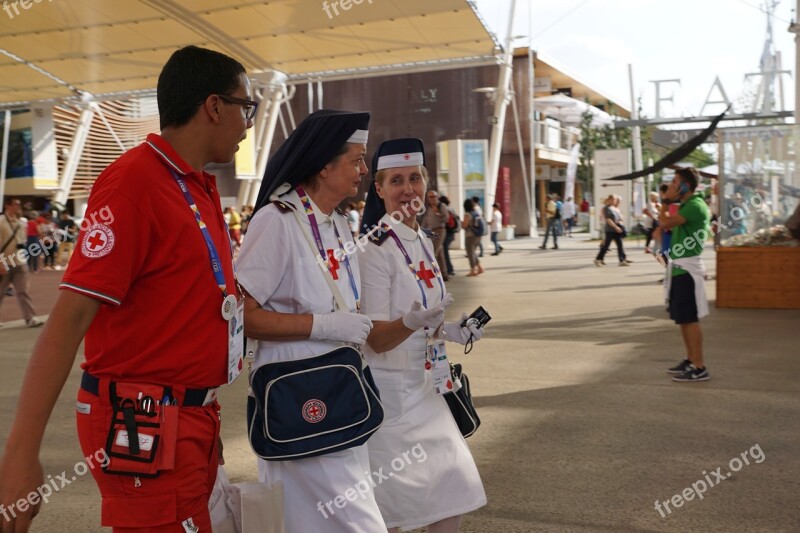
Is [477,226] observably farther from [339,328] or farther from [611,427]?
[339,328]

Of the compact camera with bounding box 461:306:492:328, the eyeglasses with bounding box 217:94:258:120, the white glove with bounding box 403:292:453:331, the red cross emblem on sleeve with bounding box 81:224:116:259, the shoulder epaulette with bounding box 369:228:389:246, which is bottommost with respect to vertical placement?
the compact camera with bounding box 461:306:492:328

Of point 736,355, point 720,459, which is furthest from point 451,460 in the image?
point 736,355

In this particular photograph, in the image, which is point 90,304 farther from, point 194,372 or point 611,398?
point 611,398

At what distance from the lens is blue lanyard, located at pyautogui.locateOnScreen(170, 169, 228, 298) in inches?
81.2

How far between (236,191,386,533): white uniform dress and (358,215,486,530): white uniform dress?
46 cm

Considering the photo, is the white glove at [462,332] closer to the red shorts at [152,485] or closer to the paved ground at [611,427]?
the paved ground at [611,427]

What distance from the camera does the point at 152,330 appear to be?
198cm

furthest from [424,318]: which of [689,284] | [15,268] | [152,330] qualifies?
[15,268]

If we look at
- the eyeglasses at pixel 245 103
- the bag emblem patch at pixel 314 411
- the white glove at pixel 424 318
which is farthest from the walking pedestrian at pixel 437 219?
the eyeglasses at pixel 245 103

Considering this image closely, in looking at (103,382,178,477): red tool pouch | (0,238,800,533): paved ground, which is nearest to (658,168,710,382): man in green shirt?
(0,238,800,533): paved ground

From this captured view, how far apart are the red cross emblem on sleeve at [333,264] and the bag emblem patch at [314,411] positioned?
43cm

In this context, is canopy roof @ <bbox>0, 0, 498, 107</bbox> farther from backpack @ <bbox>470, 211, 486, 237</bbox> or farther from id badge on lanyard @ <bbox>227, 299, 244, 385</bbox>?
id badge on lanyard @ <bbox>227, 299, 244, 385</bbox>

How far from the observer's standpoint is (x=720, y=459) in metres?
5.25

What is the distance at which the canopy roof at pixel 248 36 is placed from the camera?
70.3 ft
